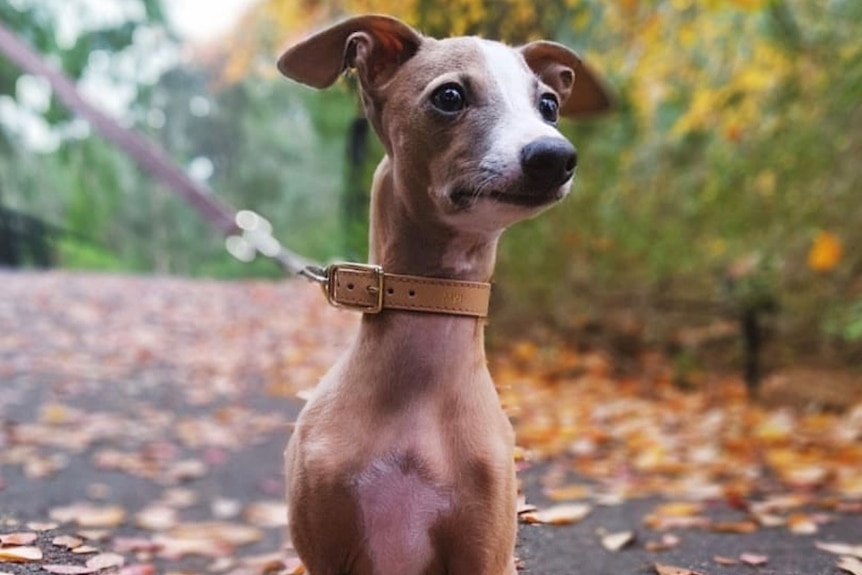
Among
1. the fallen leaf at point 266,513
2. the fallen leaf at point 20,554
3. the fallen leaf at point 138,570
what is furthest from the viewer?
the fallen leaf at point 266,513

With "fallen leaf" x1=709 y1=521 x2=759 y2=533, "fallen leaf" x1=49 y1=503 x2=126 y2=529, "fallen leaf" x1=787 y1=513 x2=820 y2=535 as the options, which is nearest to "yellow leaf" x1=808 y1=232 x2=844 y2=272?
"fallen leaf" x1=787 y1=513 x2=820 y2=535

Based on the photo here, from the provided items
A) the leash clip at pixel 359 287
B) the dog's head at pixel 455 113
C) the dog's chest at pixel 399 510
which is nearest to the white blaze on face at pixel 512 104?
the dog's head at pixel 455 113

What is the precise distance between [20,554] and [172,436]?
2.99 m

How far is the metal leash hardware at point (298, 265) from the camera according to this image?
1.22 m

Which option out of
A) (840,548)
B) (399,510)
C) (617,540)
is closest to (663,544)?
(617,540)

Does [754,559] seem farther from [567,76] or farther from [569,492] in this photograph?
[567,76]

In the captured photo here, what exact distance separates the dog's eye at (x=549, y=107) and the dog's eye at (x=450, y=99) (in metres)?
0.13

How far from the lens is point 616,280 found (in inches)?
237

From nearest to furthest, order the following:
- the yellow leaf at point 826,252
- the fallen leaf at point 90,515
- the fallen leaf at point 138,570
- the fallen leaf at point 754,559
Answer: the fallen leaf at point 138,570
the fallen leaf at point 754,559
the fallen leaf at point 90,515
the yellow leaf at point 826,252

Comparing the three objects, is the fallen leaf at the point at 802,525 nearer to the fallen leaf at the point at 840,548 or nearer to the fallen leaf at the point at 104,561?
the fallen leaf at the point at 840,548

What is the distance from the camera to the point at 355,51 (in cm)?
130

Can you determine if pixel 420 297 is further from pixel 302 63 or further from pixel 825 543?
pixel 825 543

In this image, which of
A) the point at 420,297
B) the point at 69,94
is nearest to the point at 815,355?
the point at 69,94

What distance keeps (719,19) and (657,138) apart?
0.91 meters
